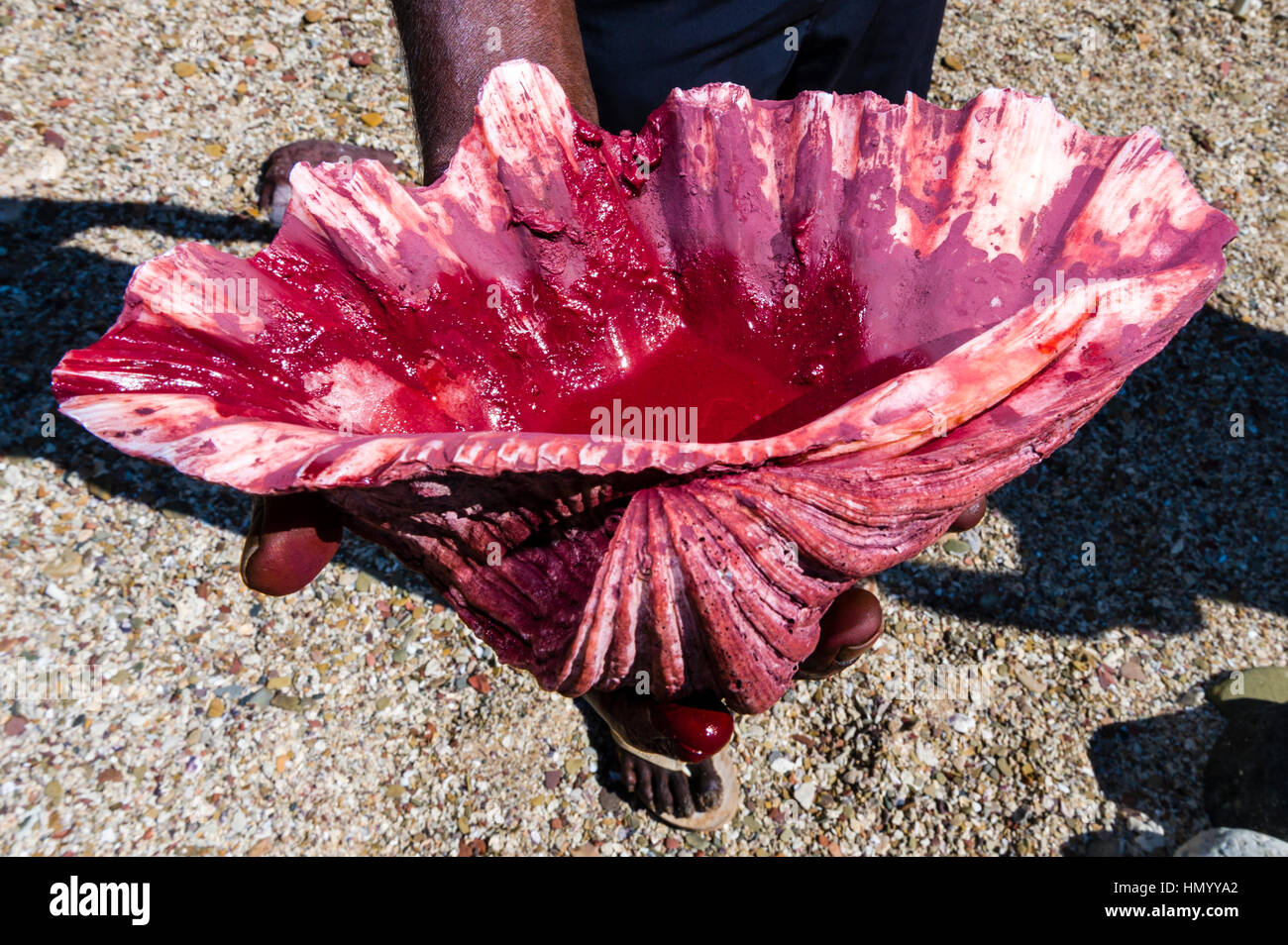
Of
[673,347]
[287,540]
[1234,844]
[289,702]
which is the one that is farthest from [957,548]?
[287,540]

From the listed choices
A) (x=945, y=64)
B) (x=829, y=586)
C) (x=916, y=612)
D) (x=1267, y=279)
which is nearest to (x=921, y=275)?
(x=829, y=586)

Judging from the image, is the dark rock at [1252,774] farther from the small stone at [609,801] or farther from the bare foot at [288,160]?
the bare foot at [288,160]

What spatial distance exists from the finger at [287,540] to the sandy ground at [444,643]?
1.25 m

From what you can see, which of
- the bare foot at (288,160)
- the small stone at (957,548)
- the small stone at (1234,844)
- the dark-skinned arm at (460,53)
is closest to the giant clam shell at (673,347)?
the dark-skinned arm at (460,53)

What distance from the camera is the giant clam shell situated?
50.6 inches

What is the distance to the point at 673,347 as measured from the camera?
2035 millimetres

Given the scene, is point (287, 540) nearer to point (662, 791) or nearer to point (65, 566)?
point (662, 791)

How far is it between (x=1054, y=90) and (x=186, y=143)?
4.08 m

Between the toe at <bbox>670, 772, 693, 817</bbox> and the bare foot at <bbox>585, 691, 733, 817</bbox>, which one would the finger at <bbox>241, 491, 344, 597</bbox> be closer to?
the bare foot at <bbox>585, 691, 733, 817</bbox>

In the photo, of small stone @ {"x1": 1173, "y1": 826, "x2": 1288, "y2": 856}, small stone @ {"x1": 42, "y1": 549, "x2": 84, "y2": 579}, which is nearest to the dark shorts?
small stone @ {"x1": 42, "y1": 549, "x2": 84, "y2": 579}

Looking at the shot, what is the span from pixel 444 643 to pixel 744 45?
2.06 meters

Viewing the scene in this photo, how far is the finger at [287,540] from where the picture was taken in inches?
60.9

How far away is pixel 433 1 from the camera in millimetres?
1960

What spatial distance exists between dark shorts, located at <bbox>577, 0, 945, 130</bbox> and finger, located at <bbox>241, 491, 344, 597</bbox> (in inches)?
65.7
